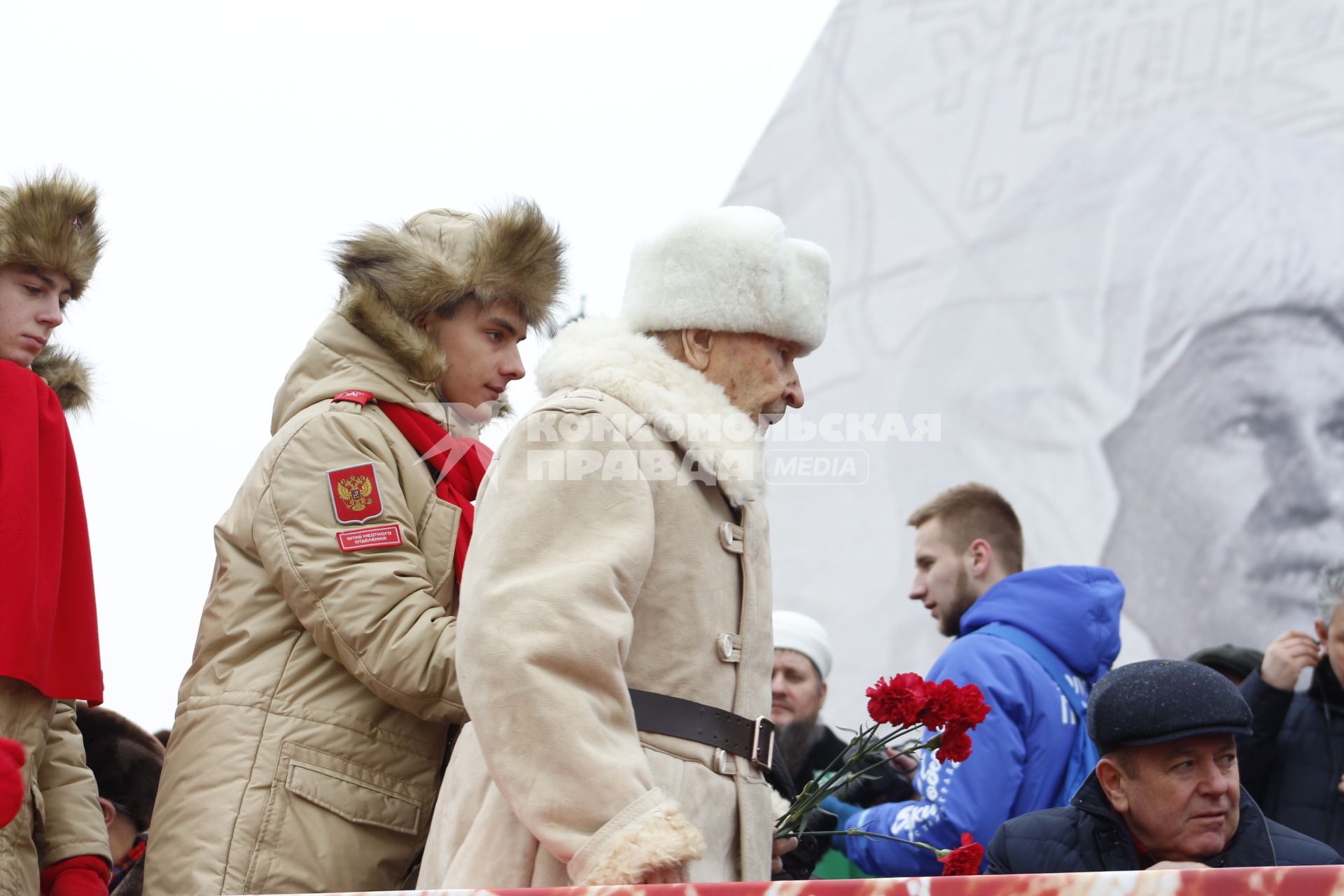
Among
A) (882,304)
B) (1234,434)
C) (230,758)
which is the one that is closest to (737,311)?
(230,758)

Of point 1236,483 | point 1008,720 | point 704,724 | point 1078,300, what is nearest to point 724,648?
point 704,724

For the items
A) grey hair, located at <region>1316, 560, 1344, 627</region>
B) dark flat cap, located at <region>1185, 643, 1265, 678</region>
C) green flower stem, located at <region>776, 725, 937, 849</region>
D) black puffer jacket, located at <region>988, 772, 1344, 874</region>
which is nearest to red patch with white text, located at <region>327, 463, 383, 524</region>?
green flower stem, located at <region>776, 725, 937, 849</region>

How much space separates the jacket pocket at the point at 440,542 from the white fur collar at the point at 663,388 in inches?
15.6

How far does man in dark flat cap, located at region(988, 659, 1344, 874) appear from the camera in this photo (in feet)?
7.01

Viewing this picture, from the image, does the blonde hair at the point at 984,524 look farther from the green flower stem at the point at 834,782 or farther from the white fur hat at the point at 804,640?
the green flower stem at the point at 834,782

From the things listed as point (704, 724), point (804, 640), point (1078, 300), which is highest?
point (1078, 300)

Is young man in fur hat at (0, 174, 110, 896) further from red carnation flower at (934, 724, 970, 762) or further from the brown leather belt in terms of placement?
red carnation flower at (934, 724, 970, 762)

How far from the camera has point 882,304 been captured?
25.5 ft

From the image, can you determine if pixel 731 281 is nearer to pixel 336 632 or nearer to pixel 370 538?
pixel 370 538

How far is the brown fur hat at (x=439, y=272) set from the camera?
7.84 feet

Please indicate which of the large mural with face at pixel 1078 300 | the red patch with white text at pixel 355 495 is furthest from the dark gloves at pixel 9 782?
the large mural with face at pixel 1078 300

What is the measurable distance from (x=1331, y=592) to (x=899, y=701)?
5.18 feet

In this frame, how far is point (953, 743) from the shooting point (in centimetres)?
219

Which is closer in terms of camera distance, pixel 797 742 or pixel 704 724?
pixel 704 724
